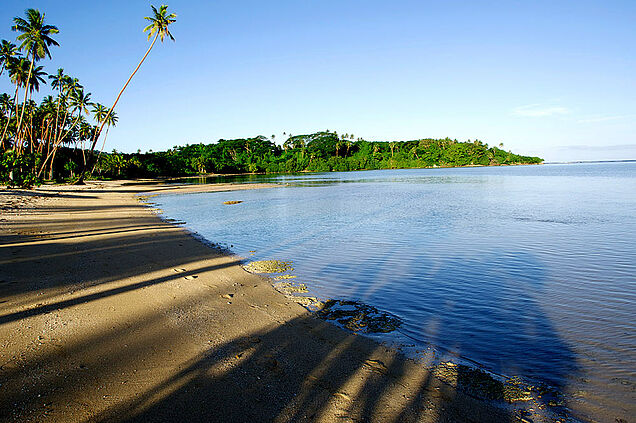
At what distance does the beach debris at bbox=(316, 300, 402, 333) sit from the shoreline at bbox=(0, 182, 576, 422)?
15.0 inches

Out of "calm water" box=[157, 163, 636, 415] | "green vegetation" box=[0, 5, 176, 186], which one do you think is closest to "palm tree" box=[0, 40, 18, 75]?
"green vegetation" box=[0, 5, 176, 186]

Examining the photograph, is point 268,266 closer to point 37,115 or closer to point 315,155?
point 37,115

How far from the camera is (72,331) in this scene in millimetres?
5625

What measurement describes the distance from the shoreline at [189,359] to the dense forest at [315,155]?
11504 centimetres

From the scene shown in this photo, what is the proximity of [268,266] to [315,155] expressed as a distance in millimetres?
171724

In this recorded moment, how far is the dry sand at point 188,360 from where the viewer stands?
382 centimetres

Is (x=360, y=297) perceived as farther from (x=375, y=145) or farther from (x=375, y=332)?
(x=375, y=145)

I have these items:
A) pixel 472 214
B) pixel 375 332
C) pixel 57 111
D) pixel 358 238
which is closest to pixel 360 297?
pixel 375 332

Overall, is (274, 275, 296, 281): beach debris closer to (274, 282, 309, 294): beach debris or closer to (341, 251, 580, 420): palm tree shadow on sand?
(274, 282, 309, 294): beach debris

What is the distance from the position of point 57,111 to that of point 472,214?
72520 millimetres

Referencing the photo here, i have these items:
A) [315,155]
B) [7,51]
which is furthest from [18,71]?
[315,155]

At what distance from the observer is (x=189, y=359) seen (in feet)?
15.9

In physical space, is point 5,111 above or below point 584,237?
above

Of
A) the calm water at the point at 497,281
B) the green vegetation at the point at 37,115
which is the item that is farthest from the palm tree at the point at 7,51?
the calm water at the point at 497,281
